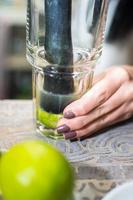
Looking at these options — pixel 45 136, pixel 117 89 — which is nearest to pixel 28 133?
pixel 45 136

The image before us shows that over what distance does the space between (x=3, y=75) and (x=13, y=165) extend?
126 centimetres

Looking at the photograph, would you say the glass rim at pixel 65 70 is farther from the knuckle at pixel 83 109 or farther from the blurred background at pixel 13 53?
the blurred background at pixel 13 53

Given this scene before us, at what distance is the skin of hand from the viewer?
66cm

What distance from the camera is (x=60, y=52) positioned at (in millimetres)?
628

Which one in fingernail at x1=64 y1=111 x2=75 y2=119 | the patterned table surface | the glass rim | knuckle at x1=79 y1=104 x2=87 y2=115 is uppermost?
the glass rim

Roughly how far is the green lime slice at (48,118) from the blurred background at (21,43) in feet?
1.70

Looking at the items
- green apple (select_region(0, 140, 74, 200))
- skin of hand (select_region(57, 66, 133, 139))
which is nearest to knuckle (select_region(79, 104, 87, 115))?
skin of hand (select_region(57, 66, 133, 139))

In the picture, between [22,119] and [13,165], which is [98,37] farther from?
[13,165]

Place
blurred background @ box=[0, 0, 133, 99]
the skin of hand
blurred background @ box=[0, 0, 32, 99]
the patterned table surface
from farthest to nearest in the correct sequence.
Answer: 1. blurred background @ box=[0, 0, 32, 99]
2. blurred background @ box=[0, 0, 133, 99]
3. the skin of hand
4. the patterned table surface

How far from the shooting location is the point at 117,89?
700 mm

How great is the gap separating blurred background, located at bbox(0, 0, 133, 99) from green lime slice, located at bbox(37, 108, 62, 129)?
517mm

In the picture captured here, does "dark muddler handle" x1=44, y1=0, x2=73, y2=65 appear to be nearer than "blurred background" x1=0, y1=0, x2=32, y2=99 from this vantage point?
Yes

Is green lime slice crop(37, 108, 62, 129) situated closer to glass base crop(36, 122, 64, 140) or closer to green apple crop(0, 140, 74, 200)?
glass base crop(36, 122, 64, 140)

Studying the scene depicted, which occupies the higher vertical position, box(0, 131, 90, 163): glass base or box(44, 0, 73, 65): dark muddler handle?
box(44, 0, 73, 65): dark muddler handle
